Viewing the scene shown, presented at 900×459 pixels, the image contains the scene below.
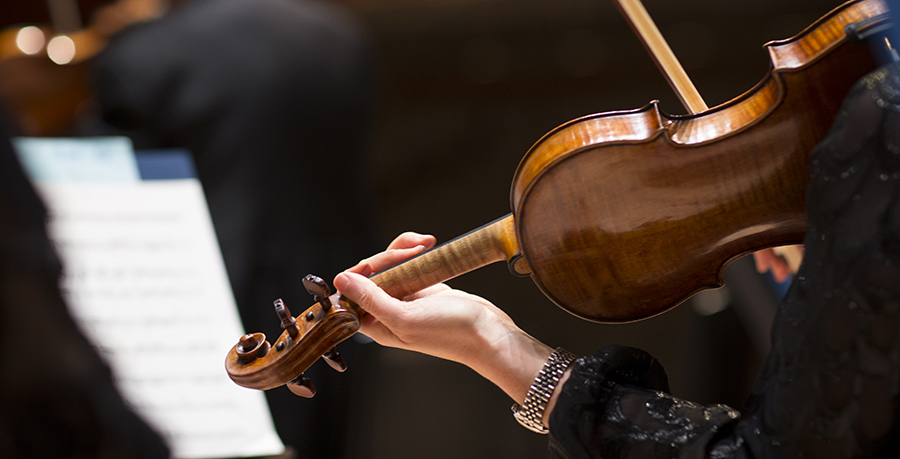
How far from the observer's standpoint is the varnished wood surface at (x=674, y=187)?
2.12ft

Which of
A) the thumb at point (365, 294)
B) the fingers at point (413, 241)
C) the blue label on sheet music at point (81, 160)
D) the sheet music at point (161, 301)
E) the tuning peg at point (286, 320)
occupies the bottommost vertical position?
the sheet music at point (161, 301)

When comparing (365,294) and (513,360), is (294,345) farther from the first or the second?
(513,360)

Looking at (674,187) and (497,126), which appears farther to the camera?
(497,126)

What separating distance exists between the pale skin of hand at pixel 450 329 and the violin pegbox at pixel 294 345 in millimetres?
20

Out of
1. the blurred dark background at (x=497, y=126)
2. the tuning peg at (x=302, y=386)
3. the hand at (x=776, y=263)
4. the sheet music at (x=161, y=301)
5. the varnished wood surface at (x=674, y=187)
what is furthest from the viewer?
the blurred dark background at (x=497, y=126)

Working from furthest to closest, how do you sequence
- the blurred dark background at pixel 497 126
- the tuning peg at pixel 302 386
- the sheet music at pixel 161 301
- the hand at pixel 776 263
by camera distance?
1. the blurred dark background at pixel 497 126
2. the sheet music at pixel 161 301
3. the hand at pixel 776 263
4. the tuning peg at pixel 302 386

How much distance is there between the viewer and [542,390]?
2.37 ft

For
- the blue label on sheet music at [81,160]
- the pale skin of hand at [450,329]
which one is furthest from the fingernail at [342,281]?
the blue label on sheet music at [81,160]

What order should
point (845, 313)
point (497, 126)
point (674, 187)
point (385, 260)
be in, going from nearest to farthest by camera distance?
1. point (845, 313)
2. point (674, 187)
3. point (385, 260)
4. point (497, 126)

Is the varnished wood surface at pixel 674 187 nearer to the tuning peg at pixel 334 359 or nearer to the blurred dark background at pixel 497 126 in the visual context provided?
the tuning peg at pixel 334 359

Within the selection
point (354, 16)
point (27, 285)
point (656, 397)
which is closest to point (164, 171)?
point (27, 285)

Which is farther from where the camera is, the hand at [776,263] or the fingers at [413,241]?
the hand at [776,263]

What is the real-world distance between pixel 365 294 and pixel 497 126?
1.63m

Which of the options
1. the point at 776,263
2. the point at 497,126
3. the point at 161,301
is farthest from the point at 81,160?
the point at 497,126
